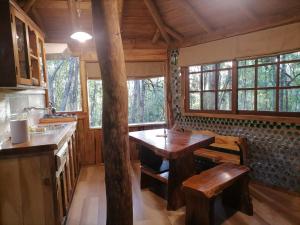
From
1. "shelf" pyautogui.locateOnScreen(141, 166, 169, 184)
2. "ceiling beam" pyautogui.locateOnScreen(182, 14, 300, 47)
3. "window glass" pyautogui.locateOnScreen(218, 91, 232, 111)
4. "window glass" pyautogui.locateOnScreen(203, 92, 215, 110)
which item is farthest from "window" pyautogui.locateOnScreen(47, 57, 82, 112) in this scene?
"window glass" pyautogui.locateOnScreen(218, 91, 232, 111)

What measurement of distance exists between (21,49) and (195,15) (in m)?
2.44

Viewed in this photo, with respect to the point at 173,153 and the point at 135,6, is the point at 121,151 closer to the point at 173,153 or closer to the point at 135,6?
the point at 173,153

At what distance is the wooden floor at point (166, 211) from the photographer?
2439 millimetres

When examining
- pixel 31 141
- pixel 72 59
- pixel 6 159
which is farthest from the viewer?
pixel 72 59

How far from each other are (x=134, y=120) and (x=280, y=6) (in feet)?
10.0

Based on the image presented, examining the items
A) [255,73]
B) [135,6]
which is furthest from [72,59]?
[255,73]

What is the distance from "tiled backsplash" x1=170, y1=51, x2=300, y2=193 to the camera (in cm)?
289

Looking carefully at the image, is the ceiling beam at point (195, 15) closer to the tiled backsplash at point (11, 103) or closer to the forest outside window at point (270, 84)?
the forest outside window at point (270, 84)

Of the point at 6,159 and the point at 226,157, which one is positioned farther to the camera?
the point at 226,157

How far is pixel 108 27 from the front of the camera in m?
1.66

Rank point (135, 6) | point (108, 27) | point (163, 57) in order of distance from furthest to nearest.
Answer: point (163, 57), point (135, 6), point (108, 27)

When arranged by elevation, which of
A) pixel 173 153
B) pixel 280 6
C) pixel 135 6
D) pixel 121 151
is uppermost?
pixel 135 6

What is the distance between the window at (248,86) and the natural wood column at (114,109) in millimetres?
2310

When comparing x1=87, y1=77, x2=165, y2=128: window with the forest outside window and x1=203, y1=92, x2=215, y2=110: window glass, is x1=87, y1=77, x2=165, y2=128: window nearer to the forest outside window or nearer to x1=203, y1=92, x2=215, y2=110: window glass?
x1=203, y1=92, x2=215, y2=110: window glass
